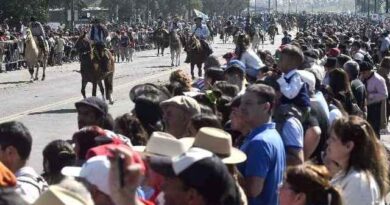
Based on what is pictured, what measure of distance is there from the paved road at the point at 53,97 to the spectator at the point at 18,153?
7.17 m

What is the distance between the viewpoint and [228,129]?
806 cm

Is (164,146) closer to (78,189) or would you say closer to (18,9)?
(78,189)

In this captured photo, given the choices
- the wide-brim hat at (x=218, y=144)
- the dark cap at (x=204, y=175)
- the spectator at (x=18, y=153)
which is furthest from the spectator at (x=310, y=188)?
the spectator at (x=18, y=153)

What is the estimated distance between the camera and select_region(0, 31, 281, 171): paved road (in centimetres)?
1806

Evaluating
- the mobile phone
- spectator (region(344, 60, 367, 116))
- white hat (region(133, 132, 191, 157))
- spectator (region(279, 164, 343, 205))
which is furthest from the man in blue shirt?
spectator (region(344, 60, 367, 116))

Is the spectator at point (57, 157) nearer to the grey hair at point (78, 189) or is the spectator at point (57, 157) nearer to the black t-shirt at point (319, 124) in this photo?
the grey hair at point (78, 189)

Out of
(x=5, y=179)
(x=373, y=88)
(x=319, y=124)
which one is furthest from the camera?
(x=373, y=88)

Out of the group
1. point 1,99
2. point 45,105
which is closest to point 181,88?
point 45,105

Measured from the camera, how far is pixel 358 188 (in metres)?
5.74

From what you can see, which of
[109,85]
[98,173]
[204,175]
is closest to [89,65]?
[109,85]

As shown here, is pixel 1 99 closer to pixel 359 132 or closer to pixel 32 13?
pixel 359 132

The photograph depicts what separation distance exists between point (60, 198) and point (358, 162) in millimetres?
2764

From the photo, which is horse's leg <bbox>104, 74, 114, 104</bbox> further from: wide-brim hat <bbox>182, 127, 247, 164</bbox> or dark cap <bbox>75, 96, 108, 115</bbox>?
wide-brim hat <bbox>182, 127, 247, 164</bbox>

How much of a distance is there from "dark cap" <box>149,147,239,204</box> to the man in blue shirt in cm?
182
